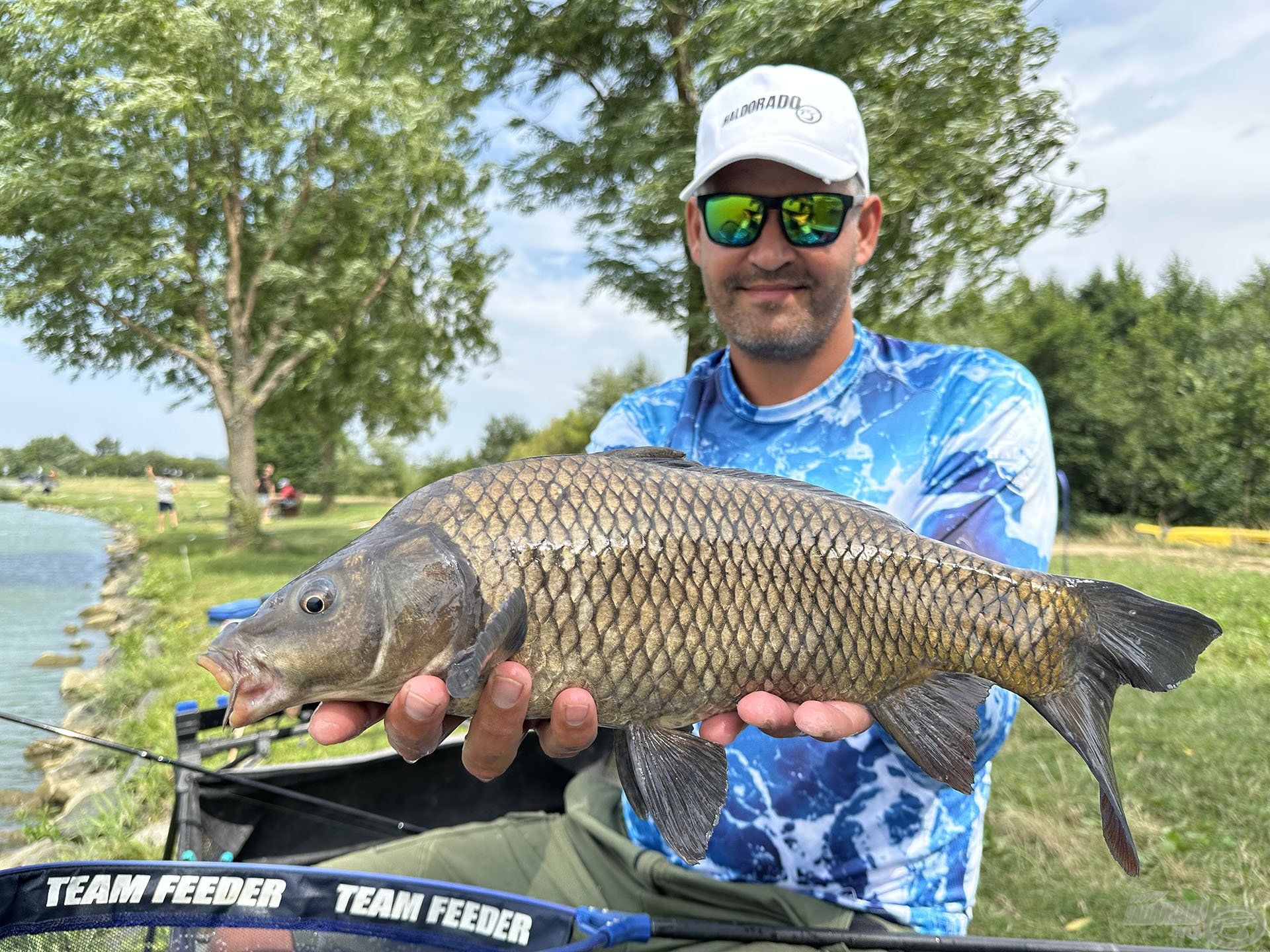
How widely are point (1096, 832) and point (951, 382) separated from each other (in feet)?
8.89

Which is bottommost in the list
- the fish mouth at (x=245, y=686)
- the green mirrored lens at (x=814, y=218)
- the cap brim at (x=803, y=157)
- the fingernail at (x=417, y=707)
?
the fingernail at (x=417, y=707)

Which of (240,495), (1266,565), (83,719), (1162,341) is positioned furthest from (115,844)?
(1162,341)

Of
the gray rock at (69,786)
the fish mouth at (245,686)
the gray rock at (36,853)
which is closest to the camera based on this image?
the fish mouth at (245,686)

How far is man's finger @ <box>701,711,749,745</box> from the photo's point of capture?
151cm

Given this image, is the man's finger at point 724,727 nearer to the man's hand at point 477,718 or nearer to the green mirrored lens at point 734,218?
the man's hand at point 477,718

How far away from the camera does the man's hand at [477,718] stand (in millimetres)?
1282

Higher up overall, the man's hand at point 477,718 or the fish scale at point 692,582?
the fish scale at point 692,582

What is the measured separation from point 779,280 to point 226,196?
16.4m

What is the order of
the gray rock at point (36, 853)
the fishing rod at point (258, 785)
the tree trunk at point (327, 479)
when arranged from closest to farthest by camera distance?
the fishing rod at point (258, 785) → the gray rock at point (36, 853) → the tree trunk at point (327, 479)

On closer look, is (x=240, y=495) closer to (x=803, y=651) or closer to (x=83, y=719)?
(x=83, y=719)

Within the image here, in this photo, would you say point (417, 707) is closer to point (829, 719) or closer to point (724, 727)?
point (724, 727)

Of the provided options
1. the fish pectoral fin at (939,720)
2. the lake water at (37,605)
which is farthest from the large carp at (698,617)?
the lake water at (37,605)

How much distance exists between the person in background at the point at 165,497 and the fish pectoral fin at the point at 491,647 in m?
18.8

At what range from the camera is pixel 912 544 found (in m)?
1.46
